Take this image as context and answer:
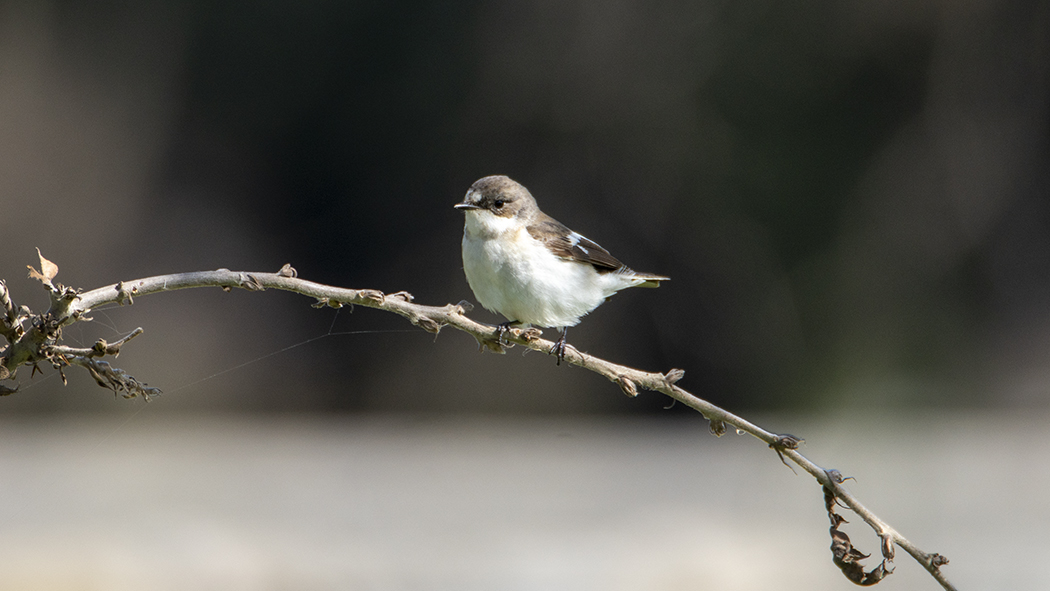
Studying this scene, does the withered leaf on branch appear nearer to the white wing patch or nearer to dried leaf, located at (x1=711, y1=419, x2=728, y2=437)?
dried leaf, located at (x1=711, y1=419, x2=728, y2=437)

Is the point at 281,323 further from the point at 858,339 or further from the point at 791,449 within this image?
the point at 791,449

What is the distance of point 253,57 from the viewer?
343 inches

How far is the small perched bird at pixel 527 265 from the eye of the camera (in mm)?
2988

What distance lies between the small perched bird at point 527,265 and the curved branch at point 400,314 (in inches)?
54.1

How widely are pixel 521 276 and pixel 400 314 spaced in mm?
1596

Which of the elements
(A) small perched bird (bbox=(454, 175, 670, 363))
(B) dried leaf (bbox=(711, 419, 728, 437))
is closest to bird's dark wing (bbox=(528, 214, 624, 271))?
(A) small perched bird (bbox=(454, 175, 670, 363))

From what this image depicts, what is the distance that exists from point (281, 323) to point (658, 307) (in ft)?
11.4

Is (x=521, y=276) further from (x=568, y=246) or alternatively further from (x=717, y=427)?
(x=717, y=427)

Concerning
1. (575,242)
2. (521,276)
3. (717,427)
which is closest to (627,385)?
(717,427)

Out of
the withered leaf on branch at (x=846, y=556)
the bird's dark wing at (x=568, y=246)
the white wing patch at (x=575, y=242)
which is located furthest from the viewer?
the white wing patch at (x=575, y=242)

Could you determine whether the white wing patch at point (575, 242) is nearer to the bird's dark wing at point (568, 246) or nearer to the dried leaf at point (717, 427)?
the bird's dark wing at point (568, 246)

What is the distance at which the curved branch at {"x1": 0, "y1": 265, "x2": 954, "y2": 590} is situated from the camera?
3.92 ft

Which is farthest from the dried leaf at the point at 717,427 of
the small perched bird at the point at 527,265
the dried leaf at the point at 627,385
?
the small perched bird at the point at 527,265

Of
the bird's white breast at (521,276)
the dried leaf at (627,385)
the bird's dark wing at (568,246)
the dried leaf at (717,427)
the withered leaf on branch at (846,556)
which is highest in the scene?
the bird's dark wing at (568,246)
